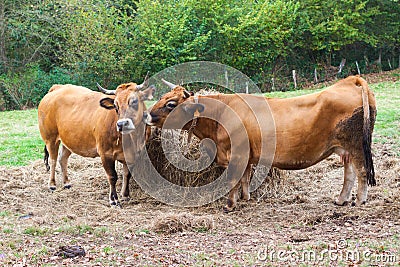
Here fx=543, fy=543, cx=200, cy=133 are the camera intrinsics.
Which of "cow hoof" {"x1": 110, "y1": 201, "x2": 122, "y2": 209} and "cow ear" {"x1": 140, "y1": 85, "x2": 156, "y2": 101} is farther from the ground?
"cow ear" {"x1": 140, "y1": 85, "x2": 156, "y2": 101}

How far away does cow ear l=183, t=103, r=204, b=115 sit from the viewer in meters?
7.61

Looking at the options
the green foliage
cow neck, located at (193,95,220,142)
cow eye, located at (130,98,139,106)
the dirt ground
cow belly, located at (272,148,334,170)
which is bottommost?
the dirt ground

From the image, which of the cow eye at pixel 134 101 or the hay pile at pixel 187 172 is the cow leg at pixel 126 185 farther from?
the cow eye at pixel 134 101

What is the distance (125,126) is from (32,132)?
29.3 ft

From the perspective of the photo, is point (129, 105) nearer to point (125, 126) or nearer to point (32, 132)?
point (125, 126)

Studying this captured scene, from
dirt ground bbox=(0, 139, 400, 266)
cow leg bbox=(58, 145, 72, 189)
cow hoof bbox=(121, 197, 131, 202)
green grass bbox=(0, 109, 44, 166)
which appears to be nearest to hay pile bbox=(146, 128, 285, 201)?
dirt ground bbox=(0, 139, 400, 266)

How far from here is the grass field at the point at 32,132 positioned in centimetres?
1130

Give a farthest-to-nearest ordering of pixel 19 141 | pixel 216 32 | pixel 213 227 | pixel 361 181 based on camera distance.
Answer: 1. pixel 216 32
2. pixel 19 141
3. pixel 361 181
4. pixel 213 227

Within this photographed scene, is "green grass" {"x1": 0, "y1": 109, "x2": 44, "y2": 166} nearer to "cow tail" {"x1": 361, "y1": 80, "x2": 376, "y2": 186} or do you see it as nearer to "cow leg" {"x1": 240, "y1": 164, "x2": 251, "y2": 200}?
"cow leg" {"x1": 240, "y1": 164, "x2": 251, "y2": 200}

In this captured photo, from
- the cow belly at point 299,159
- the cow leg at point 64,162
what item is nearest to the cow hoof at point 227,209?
the cow belly at point 299,159

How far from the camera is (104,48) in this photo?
24.2 m

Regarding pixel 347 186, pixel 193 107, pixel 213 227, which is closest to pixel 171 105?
pixel 193 107

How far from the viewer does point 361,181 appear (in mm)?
7027

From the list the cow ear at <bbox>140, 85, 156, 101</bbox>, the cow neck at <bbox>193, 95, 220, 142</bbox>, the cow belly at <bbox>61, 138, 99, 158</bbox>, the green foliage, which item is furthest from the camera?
the green foliage
